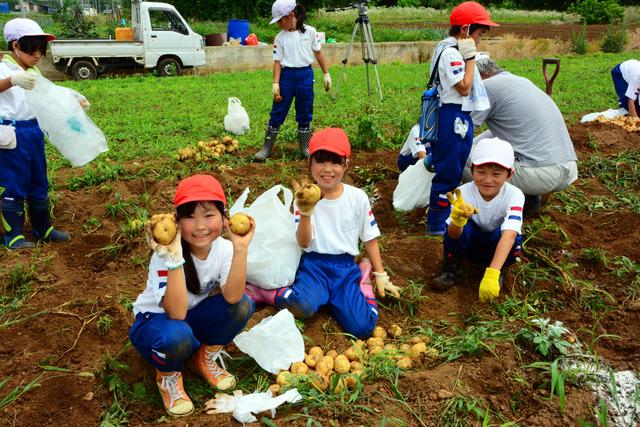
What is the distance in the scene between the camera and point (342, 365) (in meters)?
2.58

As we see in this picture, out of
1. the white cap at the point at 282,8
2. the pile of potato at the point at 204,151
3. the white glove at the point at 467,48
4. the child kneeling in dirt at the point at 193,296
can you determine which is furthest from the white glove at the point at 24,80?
the white glove at the point at 467,48

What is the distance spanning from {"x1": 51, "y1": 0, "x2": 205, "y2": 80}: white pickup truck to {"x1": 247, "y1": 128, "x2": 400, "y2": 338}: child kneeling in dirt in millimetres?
11289

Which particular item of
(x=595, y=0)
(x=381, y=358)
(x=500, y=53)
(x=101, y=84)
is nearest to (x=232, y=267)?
(x=381, y=358)

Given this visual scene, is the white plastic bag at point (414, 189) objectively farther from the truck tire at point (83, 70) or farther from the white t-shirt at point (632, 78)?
the truck tire at point (83, 70)

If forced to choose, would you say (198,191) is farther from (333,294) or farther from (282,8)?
(282,8)

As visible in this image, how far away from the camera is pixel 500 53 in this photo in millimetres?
17422

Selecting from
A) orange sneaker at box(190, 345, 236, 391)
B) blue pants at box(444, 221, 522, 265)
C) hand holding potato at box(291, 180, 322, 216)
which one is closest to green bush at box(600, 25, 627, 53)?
blue pants at box(444, 221, 522, 265)

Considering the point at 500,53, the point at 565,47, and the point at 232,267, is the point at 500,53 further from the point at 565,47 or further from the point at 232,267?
the point at 232,267

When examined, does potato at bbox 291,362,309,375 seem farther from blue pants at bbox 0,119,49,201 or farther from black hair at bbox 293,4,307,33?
black hair at bbox 293,4,307,33

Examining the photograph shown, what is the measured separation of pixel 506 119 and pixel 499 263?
62.0 inches

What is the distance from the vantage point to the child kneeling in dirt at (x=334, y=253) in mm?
2971

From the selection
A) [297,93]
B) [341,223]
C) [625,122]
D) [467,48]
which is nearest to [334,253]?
[341,223]

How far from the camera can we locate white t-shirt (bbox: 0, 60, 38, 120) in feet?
11.8

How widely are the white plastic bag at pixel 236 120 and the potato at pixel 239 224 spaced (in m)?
4.40
